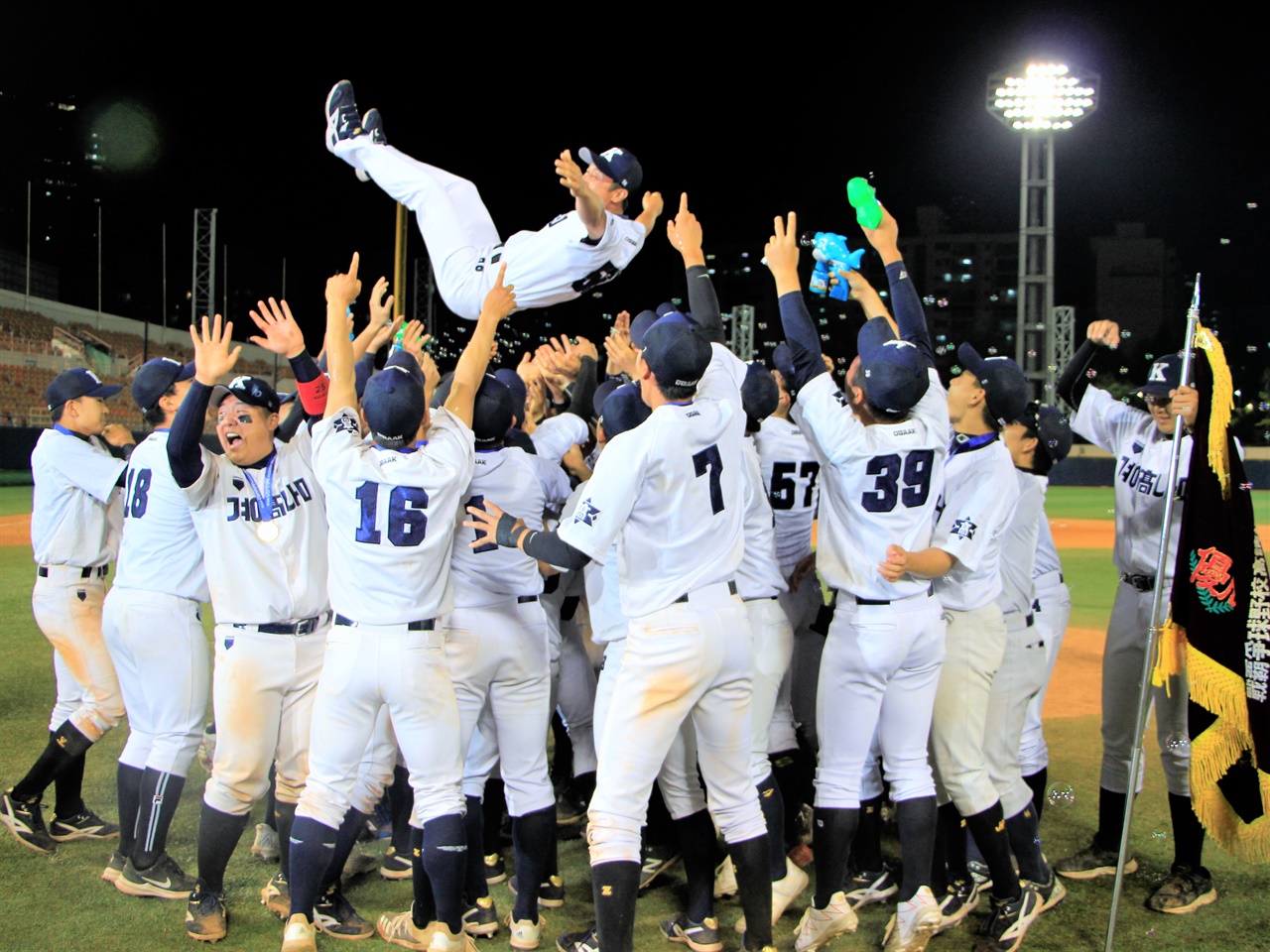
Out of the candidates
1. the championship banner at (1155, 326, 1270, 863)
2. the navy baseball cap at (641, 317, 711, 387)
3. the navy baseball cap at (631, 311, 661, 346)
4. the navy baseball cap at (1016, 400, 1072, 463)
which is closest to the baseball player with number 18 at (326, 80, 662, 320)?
the navy baseball cap at (631, 311, 661, 346)

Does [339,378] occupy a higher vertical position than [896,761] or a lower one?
higher

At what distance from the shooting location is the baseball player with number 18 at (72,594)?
15.9ft

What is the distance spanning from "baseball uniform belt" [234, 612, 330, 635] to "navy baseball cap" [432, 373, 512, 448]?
96cm

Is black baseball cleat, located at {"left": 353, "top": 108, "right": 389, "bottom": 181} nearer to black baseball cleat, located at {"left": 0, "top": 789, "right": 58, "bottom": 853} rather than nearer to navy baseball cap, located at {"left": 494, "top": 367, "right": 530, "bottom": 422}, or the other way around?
navy baseball cap, located at {"left": 494, "top": 367, "right": 530, "bottom": 422}

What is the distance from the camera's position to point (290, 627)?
4.02 meters

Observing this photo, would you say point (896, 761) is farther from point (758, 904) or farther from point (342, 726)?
point (342, 726)

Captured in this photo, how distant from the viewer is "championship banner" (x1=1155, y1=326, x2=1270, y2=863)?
4094mm

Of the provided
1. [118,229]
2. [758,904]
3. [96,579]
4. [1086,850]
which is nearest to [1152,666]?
[1086,850]

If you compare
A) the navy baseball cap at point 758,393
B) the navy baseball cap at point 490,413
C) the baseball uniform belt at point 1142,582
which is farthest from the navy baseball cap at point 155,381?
the baseball uniform belt at point 1142,582

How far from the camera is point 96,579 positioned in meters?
5.17

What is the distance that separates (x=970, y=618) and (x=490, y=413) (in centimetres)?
207

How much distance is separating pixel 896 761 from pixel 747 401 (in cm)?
161

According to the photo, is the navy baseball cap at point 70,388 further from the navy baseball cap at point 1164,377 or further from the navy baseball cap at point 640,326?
the navy baseball cap at point 1164,377

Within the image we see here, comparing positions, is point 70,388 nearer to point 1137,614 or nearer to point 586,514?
point 586,514
